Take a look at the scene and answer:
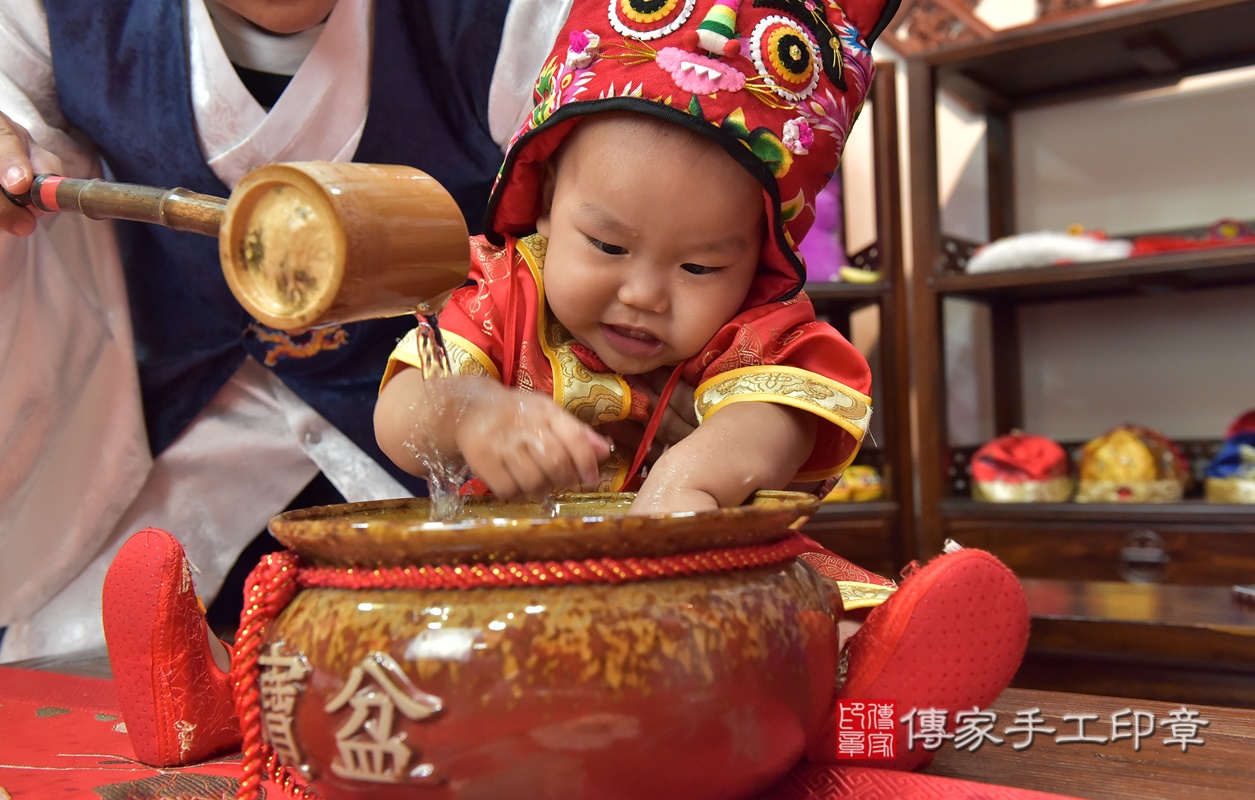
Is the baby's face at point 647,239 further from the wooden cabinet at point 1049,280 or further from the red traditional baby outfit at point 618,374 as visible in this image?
the wooden cabinet at point 1049,280

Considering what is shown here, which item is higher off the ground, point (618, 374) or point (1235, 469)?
point (618, 374)

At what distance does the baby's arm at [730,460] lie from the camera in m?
0.67

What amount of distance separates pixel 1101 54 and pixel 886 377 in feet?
2.75

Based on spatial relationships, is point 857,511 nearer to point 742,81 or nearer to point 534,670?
point 742,81

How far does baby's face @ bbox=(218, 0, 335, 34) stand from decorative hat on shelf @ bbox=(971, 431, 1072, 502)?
5.55ft

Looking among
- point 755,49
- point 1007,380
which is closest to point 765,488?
point 755,49

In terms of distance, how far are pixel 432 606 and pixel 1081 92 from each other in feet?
8.36

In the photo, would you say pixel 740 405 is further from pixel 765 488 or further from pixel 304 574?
pixel 304 574

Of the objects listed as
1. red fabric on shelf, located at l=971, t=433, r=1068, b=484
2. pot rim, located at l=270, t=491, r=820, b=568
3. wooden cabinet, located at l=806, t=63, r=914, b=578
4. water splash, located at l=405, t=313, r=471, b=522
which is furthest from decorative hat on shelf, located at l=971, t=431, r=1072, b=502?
pot rim, located at l=270, t=491, r=820, b=568

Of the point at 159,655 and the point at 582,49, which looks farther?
the point at 582,49

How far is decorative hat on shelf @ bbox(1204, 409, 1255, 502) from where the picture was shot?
6.74 feet

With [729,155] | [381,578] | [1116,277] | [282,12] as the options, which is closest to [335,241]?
[381,578]

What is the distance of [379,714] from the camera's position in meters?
0.44

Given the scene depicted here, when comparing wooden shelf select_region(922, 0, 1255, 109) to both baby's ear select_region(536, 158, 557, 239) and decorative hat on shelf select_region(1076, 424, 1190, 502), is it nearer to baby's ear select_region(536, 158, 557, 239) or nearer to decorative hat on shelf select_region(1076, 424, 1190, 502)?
decorative hat on shelf select_region(1076, 424, 1190, 502)
